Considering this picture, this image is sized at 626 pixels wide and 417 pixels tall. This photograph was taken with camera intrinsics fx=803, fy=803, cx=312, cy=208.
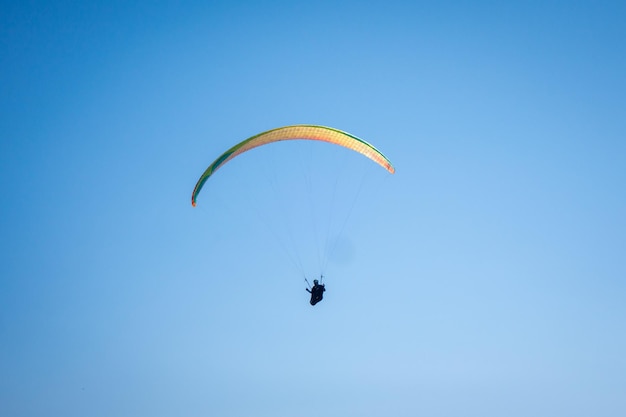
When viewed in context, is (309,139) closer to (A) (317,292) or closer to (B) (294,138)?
(B) (294,138)

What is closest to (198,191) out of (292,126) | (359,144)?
(292,126)

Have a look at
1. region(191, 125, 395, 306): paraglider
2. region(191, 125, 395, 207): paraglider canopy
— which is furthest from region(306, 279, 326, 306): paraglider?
region(191, 125, 395, 207): paraglider canopy

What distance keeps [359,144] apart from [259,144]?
4.72 meters

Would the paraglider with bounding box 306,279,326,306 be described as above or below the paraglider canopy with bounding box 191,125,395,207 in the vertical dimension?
below

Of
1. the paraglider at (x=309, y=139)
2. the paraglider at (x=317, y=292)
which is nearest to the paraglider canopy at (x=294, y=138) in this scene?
the paraglider at (x=309, y=139)

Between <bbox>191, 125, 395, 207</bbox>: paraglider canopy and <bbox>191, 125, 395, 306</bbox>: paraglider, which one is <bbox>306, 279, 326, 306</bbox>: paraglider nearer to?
<bbox>191, 125, 395, 306</bbox>: paraglider

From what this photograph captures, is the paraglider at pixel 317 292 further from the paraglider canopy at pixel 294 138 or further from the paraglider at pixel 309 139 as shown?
the paraglider canopy at pixel 294 138

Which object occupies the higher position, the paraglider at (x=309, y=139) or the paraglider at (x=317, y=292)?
the paraglider at (x=309, y=139)

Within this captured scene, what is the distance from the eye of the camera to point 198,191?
3691 centimetres

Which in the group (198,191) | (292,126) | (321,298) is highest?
(292,126)

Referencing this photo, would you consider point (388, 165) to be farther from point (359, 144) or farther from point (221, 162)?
point (221, 162)

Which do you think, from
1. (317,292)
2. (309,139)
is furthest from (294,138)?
(317,292)

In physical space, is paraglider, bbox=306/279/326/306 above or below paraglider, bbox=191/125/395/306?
below

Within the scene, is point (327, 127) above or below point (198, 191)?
above
